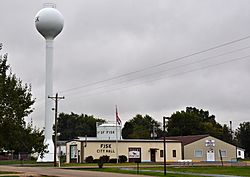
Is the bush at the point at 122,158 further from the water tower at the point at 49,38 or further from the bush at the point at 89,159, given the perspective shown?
the water tower at the point at 49,38

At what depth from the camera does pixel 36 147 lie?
24.2 m

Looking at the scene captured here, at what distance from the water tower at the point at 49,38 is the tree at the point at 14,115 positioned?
1811 inches

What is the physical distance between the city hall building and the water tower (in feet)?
14.0

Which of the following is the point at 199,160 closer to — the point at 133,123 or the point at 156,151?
the point at 156,151

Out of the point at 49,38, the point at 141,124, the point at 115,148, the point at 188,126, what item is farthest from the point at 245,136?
the point at 49,38

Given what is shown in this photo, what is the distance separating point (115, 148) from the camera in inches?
2884

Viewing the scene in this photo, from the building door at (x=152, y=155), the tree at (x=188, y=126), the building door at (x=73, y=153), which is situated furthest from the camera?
the tree at (x=188, y=126)

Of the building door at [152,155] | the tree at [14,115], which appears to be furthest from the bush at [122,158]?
the tree at [14,115]

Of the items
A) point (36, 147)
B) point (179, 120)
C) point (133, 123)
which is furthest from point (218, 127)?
point (36, 147)

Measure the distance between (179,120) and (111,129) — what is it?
36.8 m

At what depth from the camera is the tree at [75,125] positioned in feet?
456

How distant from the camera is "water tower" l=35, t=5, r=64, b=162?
69625 millimetres

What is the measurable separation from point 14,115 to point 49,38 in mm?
50959

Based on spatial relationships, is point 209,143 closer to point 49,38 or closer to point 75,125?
point 49,38
